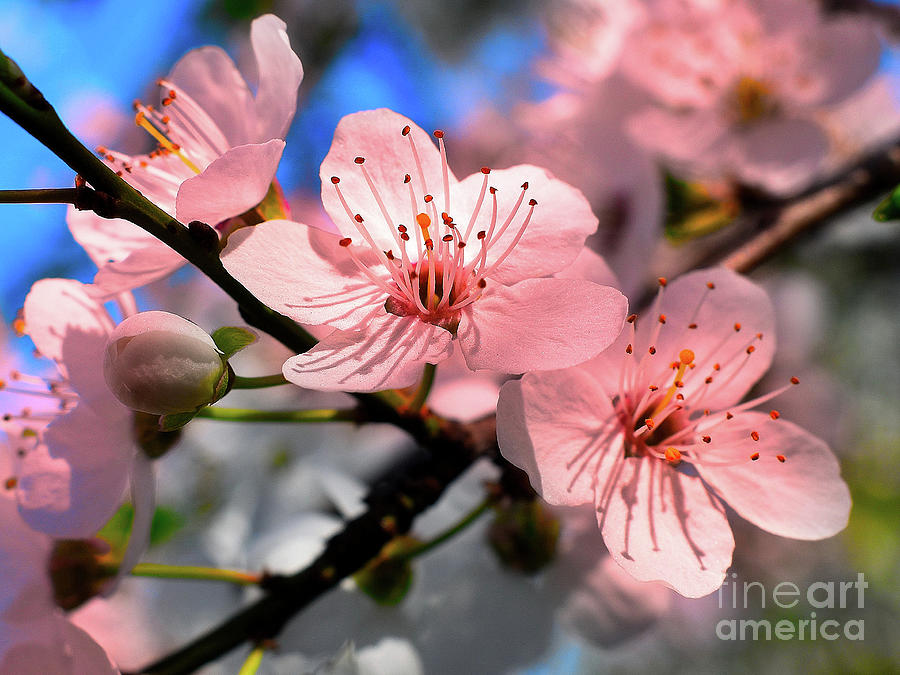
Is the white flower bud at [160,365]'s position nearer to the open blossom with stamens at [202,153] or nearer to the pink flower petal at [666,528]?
the open blossom with stamens at [202,153]

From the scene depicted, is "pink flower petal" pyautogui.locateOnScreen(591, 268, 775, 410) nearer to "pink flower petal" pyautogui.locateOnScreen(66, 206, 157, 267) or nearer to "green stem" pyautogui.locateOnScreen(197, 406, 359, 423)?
"green stem" pyautogui.locateOnScreen(197, 406, 359, 423)

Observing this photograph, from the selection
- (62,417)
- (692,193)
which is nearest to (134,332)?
(62,417)

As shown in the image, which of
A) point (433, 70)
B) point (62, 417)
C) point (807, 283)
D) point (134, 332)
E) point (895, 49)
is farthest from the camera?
point (433, 70)

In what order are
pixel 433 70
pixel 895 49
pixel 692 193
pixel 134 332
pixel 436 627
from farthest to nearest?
pixel 433 70, pixel 895 49, pixel 692 193, pixel 436 627, pixel 134 332

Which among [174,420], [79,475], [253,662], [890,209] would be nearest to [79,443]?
[79,475]

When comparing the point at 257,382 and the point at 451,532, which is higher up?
the point at 257,382

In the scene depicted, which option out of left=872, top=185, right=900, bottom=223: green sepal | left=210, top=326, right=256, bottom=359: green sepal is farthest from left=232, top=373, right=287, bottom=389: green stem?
left=872, top=185, right=900, bottom=223: green sepal

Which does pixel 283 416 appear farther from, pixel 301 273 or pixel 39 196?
pixel 39 196

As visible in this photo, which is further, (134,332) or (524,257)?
(524,257)

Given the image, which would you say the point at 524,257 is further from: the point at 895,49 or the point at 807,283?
the point at 807,283
